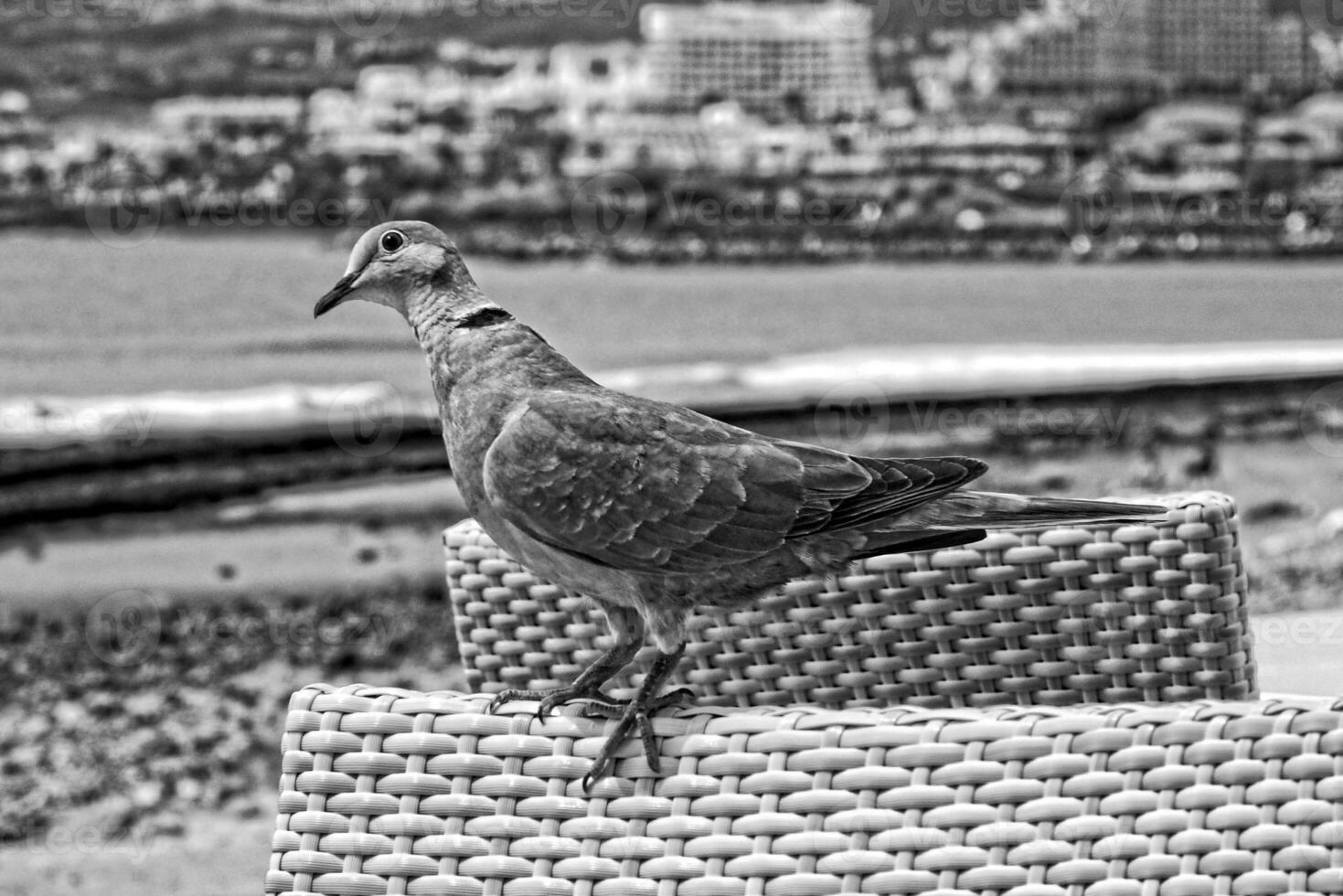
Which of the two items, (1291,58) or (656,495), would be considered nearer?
(656,495)

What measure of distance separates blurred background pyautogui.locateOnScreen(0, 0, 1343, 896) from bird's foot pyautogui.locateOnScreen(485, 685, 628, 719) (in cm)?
192

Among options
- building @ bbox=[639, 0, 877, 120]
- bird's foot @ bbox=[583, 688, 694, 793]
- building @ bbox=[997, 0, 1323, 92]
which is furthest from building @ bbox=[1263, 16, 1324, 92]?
bird's foot @ bbox=[583, 688, 694, 793]

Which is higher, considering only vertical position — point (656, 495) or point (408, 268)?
point (408, 268)

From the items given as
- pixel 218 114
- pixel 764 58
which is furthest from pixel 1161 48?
pixel 218 114

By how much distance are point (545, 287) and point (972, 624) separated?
1898mm

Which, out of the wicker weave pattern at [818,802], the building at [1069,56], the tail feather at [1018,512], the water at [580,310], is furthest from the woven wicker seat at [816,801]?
the building at [1069,56]

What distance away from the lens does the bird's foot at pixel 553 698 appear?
885 millimetres

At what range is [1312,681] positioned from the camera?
2654 millimetres

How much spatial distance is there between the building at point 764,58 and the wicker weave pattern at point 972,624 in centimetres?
195

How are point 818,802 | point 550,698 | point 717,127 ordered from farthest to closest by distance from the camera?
point 717,127 → point 550,698 → point 818,802

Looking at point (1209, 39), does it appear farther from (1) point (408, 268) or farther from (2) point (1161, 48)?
(1) point (408, 268)

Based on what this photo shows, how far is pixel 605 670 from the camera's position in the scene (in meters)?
1.11

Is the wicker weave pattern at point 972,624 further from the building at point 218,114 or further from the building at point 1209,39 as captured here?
the building at point 1209,39

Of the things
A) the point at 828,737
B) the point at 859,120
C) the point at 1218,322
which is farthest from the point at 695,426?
the point at 1218,322
